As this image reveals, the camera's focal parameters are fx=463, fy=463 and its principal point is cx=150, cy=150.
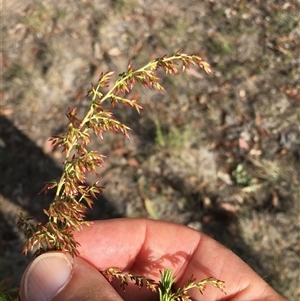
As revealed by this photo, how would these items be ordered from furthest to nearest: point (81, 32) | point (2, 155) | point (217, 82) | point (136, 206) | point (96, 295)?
point (81, 32)
point (217, 82)
point (2, 155)
point (136, 206)
point (96, 295)

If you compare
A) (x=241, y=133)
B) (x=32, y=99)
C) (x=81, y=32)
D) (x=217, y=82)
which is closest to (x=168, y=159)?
(x=241, y=133)

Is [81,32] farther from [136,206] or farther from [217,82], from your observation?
[136,206]

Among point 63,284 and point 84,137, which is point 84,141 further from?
point 63,284

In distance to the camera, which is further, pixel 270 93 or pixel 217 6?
pixel 217 6

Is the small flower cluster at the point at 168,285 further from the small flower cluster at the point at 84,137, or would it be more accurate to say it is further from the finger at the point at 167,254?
the finger at the point at 167,254

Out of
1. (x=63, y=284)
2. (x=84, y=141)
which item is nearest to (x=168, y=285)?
(x=63, y=284)

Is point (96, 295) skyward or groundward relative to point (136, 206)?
skyward
